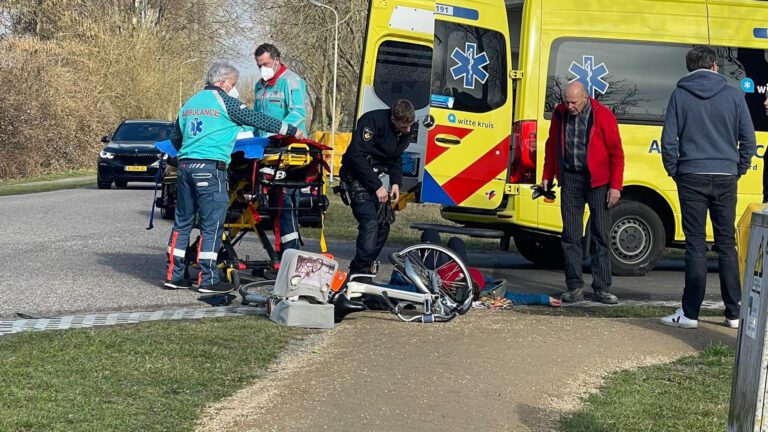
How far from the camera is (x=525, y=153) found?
12156mm

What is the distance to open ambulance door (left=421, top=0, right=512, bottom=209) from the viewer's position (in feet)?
40.1

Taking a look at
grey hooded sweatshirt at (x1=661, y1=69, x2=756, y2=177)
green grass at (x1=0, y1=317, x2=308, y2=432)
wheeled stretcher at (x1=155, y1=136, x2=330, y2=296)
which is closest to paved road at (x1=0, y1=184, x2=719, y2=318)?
wheeled stretcher at (x1=155, y1=136, x2=330, y2=296)

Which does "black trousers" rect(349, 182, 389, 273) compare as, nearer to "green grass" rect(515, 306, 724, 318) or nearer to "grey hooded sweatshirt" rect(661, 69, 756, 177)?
"green grass" rect(515, 306, 724, 318)

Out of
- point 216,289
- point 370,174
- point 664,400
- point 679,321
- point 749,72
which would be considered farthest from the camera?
point 749,72

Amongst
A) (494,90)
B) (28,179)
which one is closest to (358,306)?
(494,90)

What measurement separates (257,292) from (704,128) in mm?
3662

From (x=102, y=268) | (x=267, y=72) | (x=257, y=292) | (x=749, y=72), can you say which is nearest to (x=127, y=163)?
(x=102, y=268)

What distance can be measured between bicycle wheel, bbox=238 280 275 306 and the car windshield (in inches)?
775

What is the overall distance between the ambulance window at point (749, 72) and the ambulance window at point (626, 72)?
1.47 ft

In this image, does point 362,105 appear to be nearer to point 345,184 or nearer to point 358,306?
point 345,184

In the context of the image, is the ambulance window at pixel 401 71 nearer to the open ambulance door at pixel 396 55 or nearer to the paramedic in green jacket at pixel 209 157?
the open ambulance door at pixel 396 55

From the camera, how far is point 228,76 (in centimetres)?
1083

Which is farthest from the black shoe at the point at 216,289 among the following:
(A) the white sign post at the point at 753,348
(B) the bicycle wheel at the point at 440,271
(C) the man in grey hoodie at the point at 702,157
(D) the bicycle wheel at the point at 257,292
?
(A) the white sign post at the point at 753,348

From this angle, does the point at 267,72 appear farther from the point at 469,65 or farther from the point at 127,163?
the point at 127,163
